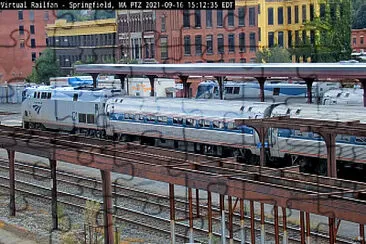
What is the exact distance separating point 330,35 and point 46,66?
3352mm

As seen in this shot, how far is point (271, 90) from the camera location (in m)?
9.41

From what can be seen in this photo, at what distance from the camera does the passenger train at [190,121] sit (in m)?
5.55

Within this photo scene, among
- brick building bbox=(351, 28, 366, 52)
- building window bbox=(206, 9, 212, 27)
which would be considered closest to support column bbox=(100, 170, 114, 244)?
building window bbox=(206, 9, 212, 27)

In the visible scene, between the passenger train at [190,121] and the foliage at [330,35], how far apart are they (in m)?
1.56

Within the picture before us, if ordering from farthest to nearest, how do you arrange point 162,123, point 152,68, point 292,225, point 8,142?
point 152,68, point 162,123, point 292,225, point 8,142

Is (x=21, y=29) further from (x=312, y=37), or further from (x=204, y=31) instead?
(x=312, y=37)

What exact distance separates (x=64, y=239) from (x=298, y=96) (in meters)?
5.52

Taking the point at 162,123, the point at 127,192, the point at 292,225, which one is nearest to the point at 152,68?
the point at 162,123

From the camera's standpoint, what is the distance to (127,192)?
5.45 m

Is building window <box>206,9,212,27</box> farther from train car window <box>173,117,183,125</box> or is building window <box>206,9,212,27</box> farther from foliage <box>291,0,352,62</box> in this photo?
foliage <box>291,0,352,62</box>

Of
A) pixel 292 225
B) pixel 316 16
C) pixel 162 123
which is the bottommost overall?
pixel 292 225

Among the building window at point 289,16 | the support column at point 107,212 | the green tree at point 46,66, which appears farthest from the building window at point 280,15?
the support column at point 107,212

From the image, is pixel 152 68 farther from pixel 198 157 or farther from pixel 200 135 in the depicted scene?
pixel 198 157

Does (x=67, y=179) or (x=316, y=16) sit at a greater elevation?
(x=316, y=16)
